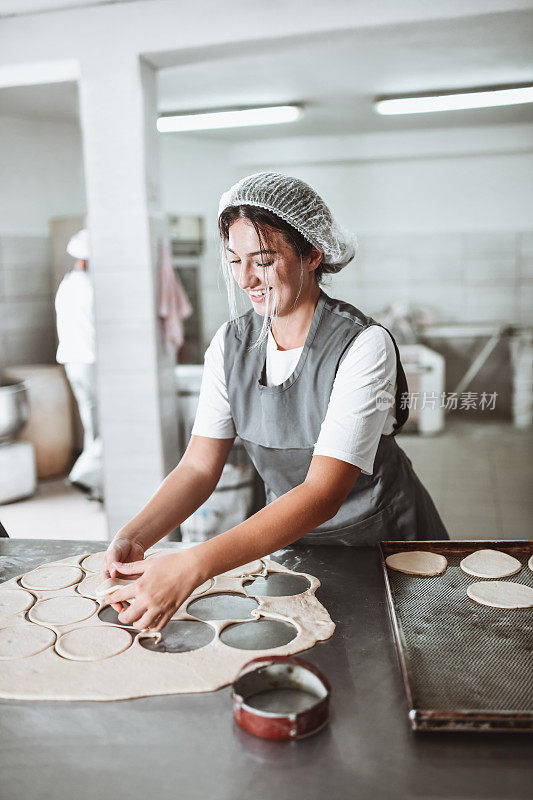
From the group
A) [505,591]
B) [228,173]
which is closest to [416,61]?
[228,173]

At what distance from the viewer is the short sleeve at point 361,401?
4.43ft

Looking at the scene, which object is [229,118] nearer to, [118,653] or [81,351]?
A: [81,351]

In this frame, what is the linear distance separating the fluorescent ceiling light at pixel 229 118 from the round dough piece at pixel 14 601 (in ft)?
13.9

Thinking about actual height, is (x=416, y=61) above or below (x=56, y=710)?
above

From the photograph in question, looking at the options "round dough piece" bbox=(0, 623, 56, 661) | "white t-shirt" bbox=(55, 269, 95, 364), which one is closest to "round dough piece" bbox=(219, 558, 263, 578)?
"round dough piece" bbox=(0, 623, 56, 661)

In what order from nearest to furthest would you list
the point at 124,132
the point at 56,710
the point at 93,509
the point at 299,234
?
the point at 56,710
the point at 299,234
the point at 124,132
the point at 93,509

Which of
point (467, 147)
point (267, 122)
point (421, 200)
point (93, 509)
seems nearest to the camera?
point (93, 509)

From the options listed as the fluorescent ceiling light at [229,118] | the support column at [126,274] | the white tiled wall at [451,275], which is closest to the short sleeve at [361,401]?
the support column at [126,274]

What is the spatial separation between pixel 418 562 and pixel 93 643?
659 mm

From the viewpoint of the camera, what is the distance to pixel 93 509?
Result: 4.14 meters

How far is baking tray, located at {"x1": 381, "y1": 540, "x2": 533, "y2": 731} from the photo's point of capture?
2.84ft

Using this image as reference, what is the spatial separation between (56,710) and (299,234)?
106 cm

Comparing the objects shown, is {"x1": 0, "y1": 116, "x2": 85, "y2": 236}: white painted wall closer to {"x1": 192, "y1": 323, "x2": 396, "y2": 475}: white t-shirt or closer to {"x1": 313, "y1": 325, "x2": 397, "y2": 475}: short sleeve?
{"x1": 192, "y1": 323, "x2": 396, "y2": 475}: white t-shirt

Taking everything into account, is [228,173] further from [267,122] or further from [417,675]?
[417,675]
